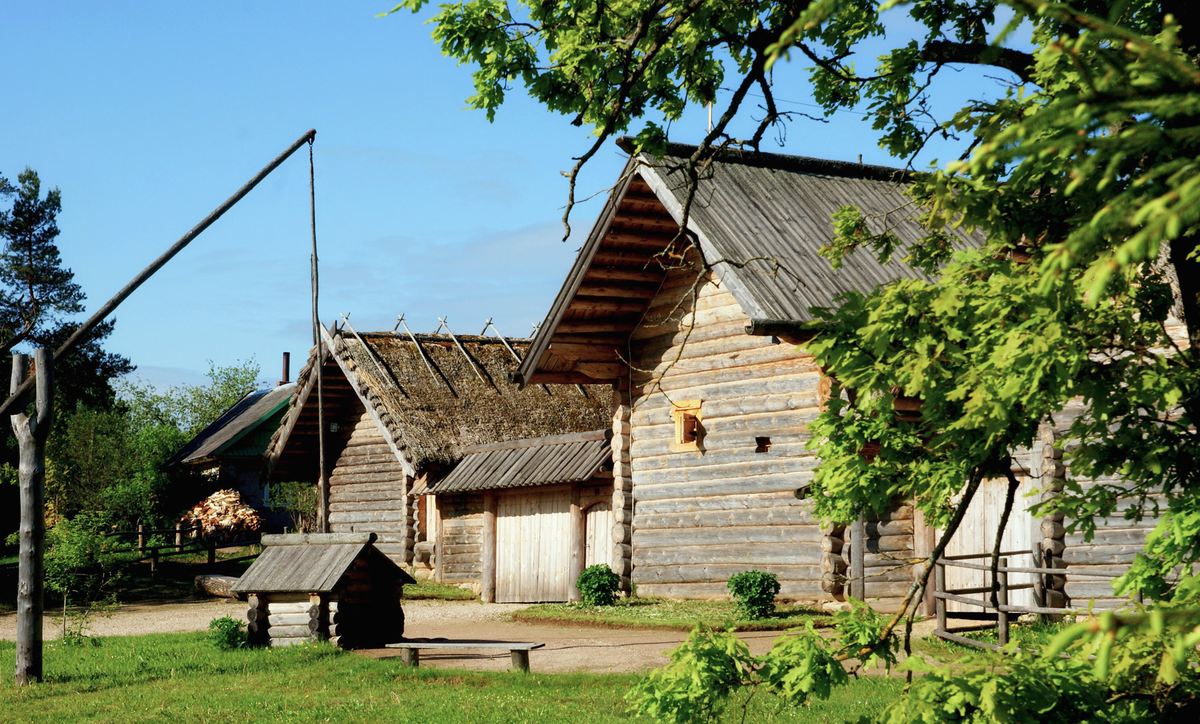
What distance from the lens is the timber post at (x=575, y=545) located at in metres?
20.1

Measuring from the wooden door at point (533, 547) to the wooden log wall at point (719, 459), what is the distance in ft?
7.90

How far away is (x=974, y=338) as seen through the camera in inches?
178

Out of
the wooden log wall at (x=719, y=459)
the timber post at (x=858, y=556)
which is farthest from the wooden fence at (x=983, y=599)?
the wooden log wall at (x=719, y=459)

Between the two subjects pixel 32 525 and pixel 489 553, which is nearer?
pixel 32 525

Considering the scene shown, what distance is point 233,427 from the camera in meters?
42.2

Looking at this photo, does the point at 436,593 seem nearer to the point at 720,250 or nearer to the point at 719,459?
the point at 719,459

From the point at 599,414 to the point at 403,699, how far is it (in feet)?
61.4

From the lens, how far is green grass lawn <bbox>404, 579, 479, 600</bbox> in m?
22.6

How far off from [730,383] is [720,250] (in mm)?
2548

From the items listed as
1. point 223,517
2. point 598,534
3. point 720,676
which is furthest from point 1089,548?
point 223,517

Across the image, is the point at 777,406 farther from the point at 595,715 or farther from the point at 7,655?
the point at 7,655

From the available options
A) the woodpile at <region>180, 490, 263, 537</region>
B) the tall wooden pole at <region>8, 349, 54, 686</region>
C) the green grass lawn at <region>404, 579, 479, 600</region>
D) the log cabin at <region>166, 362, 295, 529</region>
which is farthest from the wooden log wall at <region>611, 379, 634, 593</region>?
the log cabin at <region>166, 362, 295, 529</region>

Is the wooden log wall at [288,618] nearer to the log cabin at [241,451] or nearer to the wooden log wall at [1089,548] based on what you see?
the wooden log wall at [1089,548]

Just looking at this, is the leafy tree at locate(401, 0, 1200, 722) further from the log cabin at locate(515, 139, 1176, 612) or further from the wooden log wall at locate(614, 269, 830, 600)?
the wooden log wall at locate(614, 269, 830, 600)
